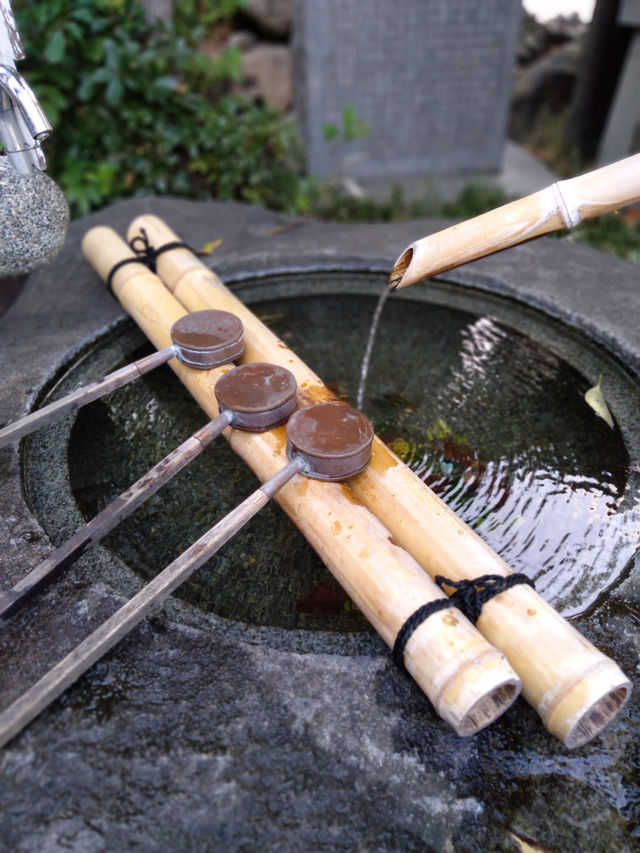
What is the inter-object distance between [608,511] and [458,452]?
56 centimetres

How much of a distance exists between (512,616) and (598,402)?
4.26ft

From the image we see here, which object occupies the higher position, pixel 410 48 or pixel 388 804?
pixel 410 48

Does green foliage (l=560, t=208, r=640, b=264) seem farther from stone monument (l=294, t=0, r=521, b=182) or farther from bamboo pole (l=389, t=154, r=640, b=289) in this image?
bamboo pole (l=389, t=154, r=640, b=289)

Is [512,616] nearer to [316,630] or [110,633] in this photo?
[316,630]

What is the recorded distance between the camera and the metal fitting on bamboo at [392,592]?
1327 millimetres

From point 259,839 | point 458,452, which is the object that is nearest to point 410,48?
point 458,452

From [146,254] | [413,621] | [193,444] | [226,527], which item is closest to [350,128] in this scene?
[146,254]

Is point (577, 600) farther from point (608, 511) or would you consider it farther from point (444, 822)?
point (444, 822)

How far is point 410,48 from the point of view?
583 cm

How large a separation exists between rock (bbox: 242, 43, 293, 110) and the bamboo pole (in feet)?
20.1

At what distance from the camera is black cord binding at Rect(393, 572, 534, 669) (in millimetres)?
1421

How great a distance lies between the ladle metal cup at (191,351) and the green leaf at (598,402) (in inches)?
55.2

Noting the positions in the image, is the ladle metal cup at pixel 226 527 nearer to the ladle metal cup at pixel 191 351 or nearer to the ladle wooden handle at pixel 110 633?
the ladle wooden handle at pixel 110 633

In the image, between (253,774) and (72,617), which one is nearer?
(253,774)
